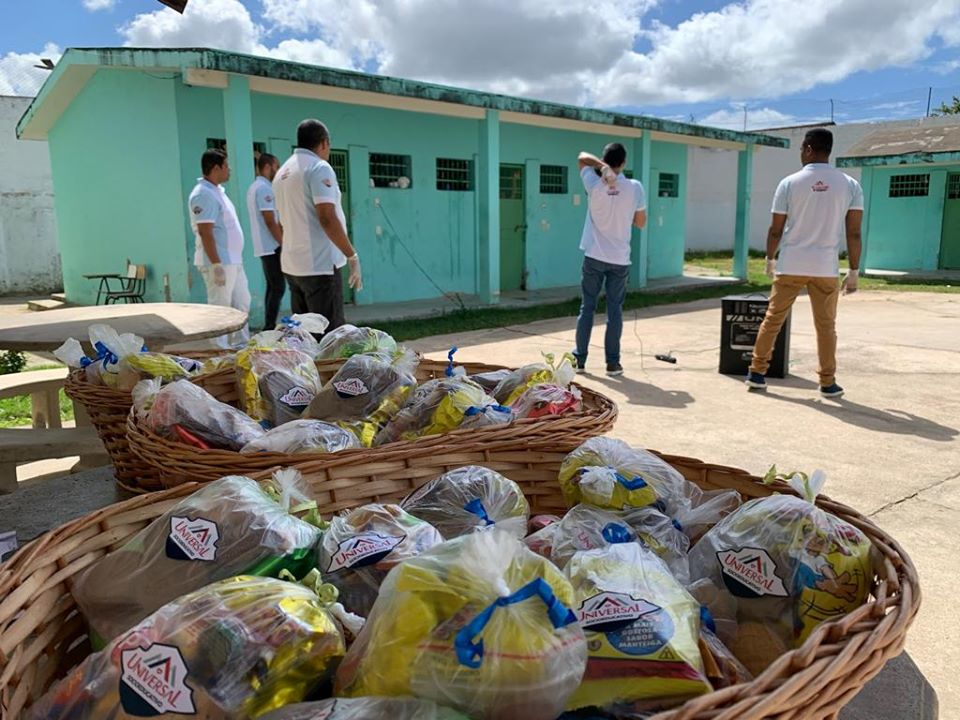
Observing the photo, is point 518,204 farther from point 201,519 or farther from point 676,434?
point 201,519

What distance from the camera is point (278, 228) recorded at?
638 centimetres

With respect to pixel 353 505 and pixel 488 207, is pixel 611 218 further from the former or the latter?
pixel 488 207

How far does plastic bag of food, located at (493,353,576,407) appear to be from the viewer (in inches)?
94.0

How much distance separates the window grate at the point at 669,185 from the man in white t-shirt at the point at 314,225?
12373 mm

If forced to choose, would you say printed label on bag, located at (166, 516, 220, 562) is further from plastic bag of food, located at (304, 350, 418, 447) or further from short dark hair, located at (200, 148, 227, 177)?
short dark hair, located at (200, 148, 227, 177)

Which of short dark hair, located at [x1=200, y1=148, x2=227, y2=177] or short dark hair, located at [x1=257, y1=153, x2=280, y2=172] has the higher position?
short dark hair, located at [x1=257, y1=153, x2=280, y2=172]

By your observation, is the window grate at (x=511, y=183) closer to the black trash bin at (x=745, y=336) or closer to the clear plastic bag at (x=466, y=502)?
the black trash bin at (x=745, y=336)

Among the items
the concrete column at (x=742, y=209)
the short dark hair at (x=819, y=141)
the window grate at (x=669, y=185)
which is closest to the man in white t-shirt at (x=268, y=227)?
the short dark hair at (x=819, y=141)

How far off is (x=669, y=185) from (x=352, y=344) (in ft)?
48.0

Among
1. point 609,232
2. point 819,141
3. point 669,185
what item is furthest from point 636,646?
point 669,185

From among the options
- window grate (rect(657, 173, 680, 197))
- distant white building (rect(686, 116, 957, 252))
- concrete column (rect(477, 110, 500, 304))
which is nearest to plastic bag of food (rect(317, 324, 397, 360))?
concrete column (rect(477, 110, 500, 304))

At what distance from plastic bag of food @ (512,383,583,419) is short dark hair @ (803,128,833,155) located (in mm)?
3785

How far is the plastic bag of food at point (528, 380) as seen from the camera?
2387 millimetres

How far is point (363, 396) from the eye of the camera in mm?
2293
